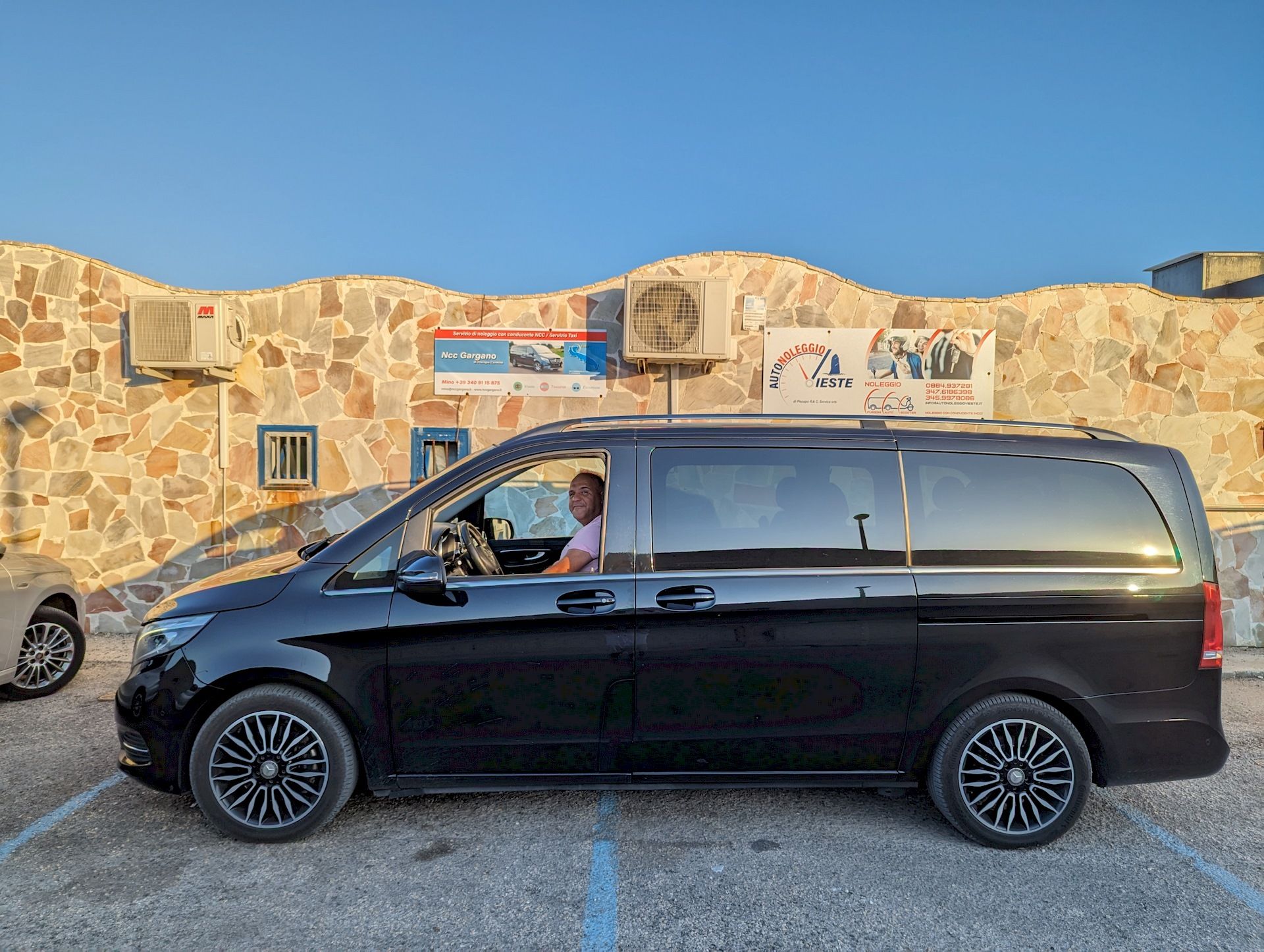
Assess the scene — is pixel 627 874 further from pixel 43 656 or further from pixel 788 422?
pixel 43 656

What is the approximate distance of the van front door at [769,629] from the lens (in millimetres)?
3625

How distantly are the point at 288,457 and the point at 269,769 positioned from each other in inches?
214

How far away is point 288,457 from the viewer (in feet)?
27.7

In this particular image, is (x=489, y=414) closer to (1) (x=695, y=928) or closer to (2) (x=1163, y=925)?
(1) (x=695, y=928)

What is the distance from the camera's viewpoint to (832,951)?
2.88 meters

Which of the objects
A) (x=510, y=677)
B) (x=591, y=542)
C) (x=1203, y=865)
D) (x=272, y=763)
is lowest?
(x=1203, y=865)

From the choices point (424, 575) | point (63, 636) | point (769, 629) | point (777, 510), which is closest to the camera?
point (424, 575)

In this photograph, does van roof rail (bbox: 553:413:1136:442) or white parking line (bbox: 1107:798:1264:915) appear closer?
white parking line (bbox: 1107:798:1264:915)

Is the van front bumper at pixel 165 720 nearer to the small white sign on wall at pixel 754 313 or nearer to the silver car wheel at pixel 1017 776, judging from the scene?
the silver car wheel at pixel 1017 776

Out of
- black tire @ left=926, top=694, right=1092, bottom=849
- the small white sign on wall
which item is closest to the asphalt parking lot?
black tire @ left=926, top=694, right=1092, bottom=849

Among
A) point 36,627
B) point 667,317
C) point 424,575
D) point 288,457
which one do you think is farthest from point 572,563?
point 288,457

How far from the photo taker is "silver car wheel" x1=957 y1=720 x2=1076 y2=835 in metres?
3.69

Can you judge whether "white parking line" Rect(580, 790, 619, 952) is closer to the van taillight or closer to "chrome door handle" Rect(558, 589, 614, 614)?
"chrome door handle" Rect(558, 589, 614, 614)

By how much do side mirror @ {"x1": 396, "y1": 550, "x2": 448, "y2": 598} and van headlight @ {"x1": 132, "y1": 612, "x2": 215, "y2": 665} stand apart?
94cm
